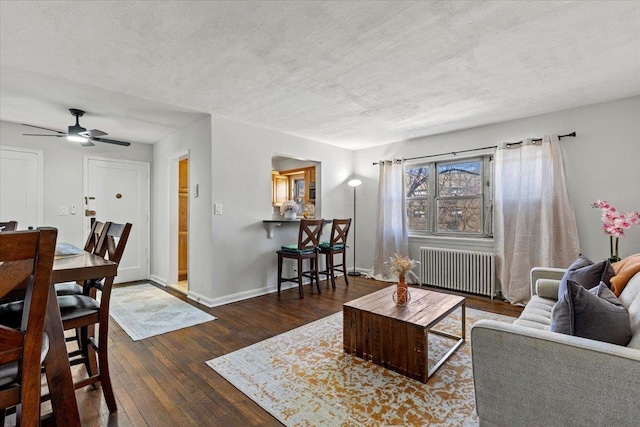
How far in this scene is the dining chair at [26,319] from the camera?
91 cm

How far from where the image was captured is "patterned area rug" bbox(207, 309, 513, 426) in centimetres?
165

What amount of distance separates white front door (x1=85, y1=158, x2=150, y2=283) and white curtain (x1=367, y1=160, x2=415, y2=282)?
3.88m

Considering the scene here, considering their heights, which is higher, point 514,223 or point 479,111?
point 479,111

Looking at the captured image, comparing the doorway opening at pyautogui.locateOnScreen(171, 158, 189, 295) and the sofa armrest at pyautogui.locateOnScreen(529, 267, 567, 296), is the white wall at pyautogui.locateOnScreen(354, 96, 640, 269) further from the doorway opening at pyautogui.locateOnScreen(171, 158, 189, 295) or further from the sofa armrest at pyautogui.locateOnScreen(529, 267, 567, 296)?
the doorway opening at pyautogui.locateOnScreen(171, 158, 189, 295)

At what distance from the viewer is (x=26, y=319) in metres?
0.98

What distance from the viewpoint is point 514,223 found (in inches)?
147

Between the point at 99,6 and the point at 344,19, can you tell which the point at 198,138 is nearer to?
the point at 99,6

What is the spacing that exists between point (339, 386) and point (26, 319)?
5.36 ft

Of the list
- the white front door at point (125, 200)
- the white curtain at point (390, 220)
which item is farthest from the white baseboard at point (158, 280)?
the white curtain at point (390, 220)

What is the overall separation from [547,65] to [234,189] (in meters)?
3.35

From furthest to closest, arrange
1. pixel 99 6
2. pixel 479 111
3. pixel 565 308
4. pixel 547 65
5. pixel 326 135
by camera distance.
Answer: pixel 326 135 < pixel 479 111 < pixel 547 65 < pixel 99 6 < pixel 565 308

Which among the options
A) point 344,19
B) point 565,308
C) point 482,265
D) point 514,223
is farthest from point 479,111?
point 565,308

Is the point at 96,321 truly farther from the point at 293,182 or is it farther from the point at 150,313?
the point at 293,182

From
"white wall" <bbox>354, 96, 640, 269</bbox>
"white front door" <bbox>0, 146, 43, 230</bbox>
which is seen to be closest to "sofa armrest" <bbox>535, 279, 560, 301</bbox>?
"white wall" <bbox>354, 96, 640, 269</bbox>
